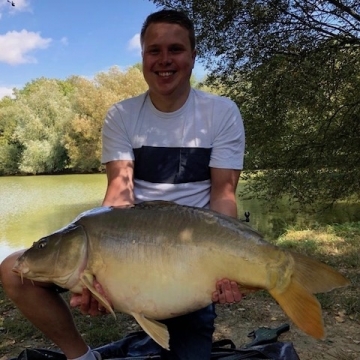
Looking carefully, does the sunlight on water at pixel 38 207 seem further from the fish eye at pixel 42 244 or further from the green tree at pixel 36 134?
the fish eye at pixel 42 244

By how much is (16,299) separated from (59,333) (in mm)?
199

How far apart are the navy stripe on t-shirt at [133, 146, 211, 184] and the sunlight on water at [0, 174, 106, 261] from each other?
18.4 feet

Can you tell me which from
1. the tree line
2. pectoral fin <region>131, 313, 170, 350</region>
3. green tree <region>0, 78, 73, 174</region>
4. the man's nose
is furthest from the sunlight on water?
pectoral fin <region>131, 313, 170, 350</region>

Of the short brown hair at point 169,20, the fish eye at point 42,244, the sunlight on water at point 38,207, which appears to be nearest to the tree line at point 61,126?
the sunlight on water at point 38,207

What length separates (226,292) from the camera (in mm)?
1315

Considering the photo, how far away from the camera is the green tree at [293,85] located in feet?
17.0

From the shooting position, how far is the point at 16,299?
5.02 feet

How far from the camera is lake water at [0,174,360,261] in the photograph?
7.61 metres

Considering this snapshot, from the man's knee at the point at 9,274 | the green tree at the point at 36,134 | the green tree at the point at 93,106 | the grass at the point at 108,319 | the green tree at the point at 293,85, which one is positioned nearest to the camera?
the man's knee at the point at 9,274

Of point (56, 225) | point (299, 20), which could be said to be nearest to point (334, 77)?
point (299, 20)

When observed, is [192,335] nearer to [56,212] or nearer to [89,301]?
[89,301]

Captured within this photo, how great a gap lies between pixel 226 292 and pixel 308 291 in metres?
0.23

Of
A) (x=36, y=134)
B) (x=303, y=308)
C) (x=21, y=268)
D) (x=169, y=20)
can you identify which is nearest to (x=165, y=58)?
(x=169, y=20)

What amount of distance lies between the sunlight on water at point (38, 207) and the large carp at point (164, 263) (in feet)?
19.1
